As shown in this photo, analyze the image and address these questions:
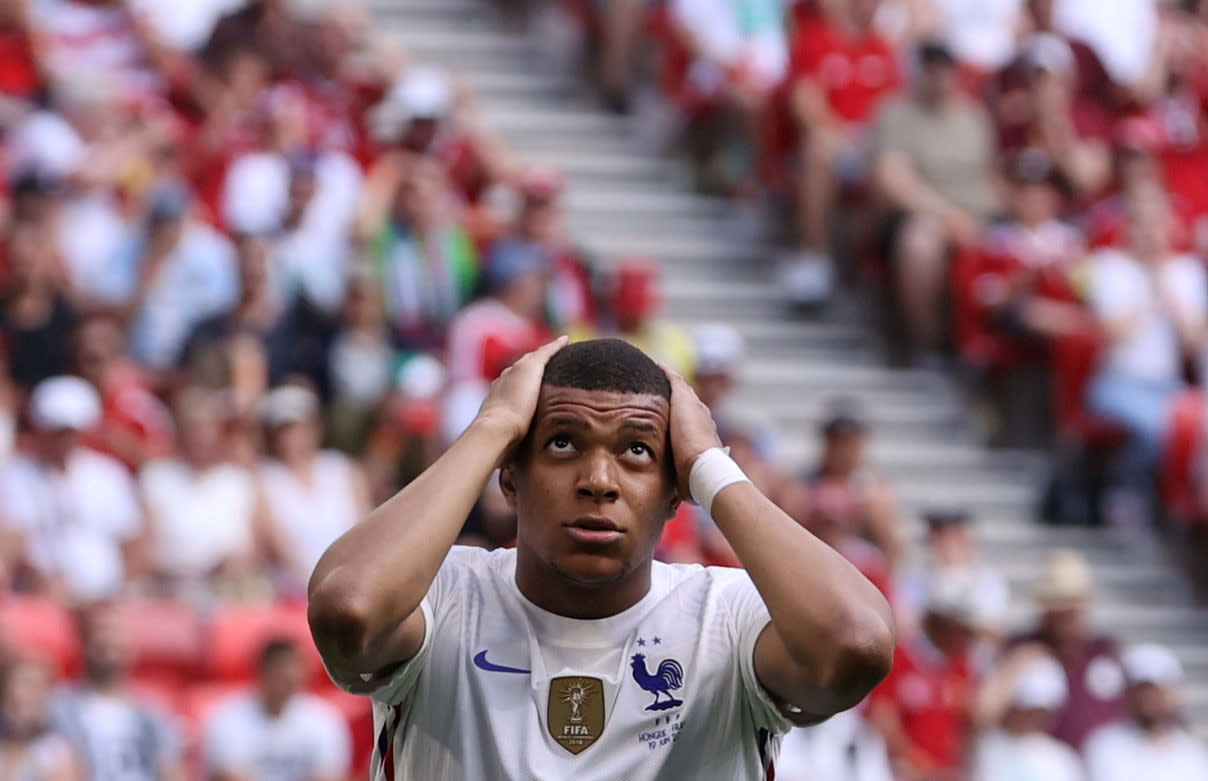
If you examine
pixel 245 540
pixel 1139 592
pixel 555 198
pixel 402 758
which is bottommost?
pixel 1139 592

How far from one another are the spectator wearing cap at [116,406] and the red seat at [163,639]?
2.48 ft

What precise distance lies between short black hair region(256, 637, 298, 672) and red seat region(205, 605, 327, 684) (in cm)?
13

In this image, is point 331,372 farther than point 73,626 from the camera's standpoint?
Yes

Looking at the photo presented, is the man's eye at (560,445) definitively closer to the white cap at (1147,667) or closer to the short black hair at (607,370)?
the short black hair at (607,370)

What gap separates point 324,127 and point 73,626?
3.90 meters

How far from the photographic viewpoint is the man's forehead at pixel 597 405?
145 inches

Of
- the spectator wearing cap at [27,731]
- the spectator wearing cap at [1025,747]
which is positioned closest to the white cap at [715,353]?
the spectator wearing cap at [1025,747]

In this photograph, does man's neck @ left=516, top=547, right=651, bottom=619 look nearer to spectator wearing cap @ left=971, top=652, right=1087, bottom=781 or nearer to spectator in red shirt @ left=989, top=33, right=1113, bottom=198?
spectator wearing cap @ left=971, top=652, right=1087, bottom=781

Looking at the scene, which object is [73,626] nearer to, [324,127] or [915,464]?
[324,127]

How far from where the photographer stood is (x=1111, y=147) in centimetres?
1292

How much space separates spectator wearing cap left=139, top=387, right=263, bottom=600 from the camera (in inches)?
353

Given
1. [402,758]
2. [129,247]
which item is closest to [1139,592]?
[129,247]

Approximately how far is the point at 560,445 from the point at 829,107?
29.8ft

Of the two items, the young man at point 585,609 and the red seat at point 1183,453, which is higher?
the young man at point 585,609
